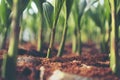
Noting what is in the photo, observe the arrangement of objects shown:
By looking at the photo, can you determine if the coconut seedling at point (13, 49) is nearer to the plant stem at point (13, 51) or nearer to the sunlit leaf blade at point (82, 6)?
the plant stem at point (13, 51)

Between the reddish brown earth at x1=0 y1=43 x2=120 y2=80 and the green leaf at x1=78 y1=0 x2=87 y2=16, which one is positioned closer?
the reddish brown earth at x1=0 y1=43 x2=120 y2=80

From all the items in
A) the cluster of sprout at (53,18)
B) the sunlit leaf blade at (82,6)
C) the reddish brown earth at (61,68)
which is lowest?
the reddish brown earth at (61,68)

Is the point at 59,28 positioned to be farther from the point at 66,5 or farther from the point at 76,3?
the point at 66,5

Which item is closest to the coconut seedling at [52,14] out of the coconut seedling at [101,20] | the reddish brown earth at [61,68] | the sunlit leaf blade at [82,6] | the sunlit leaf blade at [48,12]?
the sunlit leaf blade at [48,12]

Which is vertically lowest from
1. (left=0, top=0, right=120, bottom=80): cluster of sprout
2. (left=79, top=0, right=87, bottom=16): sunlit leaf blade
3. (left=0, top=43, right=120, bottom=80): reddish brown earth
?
(left=0, top=43, right=120, bottom=80): reddish brown earth

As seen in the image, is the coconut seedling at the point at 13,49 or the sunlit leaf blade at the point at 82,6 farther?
the sunlit leaf blade at the point at 82,6

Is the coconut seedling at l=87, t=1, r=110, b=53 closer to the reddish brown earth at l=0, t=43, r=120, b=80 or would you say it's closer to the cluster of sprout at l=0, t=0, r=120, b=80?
the cluster of sprout at l=0, t=0, r=120, b=80

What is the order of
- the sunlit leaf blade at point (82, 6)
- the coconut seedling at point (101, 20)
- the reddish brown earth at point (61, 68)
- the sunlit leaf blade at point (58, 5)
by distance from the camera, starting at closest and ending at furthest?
the reddish brown earth at point (61, 68) < the sunlit leaf blade at point (58, 5) < the sunlit leaf blade at point (82, 6) < the coconut seedling at point (101, 20)

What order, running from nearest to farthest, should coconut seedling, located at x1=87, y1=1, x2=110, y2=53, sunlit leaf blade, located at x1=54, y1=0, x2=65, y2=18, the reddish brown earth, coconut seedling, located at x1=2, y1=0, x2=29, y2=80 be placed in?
1. coconut seedling, located at x1=2, y1=0, x2=29, y2=80
2. the reddish brown earth
3. sunlit leaf blade, located at x1=54, y1=0, x2=65, y2=18
4. coconut seedling, located at x1=87, y1=1, x2=110, y2=53

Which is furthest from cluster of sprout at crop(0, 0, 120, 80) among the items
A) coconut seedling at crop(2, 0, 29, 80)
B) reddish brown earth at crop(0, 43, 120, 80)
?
reddish brown earth at crop(0, 43, 120, 80)

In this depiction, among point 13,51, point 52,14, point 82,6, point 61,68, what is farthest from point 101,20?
point 13,51
